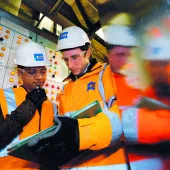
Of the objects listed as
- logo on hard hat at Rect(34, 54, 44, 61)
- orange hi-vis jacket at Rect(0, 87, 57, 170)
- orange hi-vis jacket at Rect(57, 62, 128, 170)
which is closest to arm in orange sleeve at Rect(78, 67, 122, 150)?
orange hi-vis jacket at Rect(57, 62, 128, 170)

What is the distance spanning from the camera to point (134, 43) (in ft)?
2.06

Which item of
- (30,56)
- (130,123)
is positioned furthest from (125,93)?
(30,56)

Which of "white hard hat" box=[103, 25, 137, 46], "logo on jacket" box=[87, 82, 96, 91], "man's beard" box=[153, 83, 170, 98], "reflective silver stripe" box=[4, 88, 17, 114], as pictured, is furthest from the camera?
"reflective silver stripe" box=[4, 88, 17, 114]

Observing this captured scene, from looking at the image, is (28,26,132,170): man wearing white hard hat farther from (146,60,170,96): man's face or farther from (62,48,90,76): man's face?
(146,60,170,96): man's face

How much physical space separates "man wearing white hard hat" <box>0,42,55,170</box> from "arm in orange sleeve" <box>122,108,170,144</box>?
0.81 m

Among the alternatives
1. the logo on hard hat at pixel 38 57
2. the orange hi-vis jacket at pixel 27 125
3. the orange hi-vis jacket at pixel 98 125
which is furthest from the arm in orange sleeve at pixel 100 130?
the logo on hard hat at pixel 38 57

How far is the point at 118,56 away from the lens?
68 cm

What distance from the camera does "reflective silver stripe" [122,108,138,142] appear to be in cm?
60

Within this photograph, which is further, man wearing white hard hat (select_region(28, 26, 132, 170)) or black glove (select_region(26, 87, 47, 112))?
black glove (select_region(26, 87, 47, 112))

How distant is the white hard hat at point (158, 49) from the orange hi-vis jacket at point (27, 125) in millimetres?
979

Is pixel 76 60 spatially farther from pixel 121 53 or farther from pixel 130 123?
pixel 130 123

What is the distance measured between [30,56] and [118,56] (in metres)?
1.17

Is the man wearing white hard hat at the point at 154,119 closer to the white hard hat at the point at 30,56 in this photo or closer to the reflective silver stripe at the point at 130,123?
the reflective silver stripe at the point at 130,123

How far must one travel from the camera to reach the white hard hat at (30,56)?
5.47 ft
